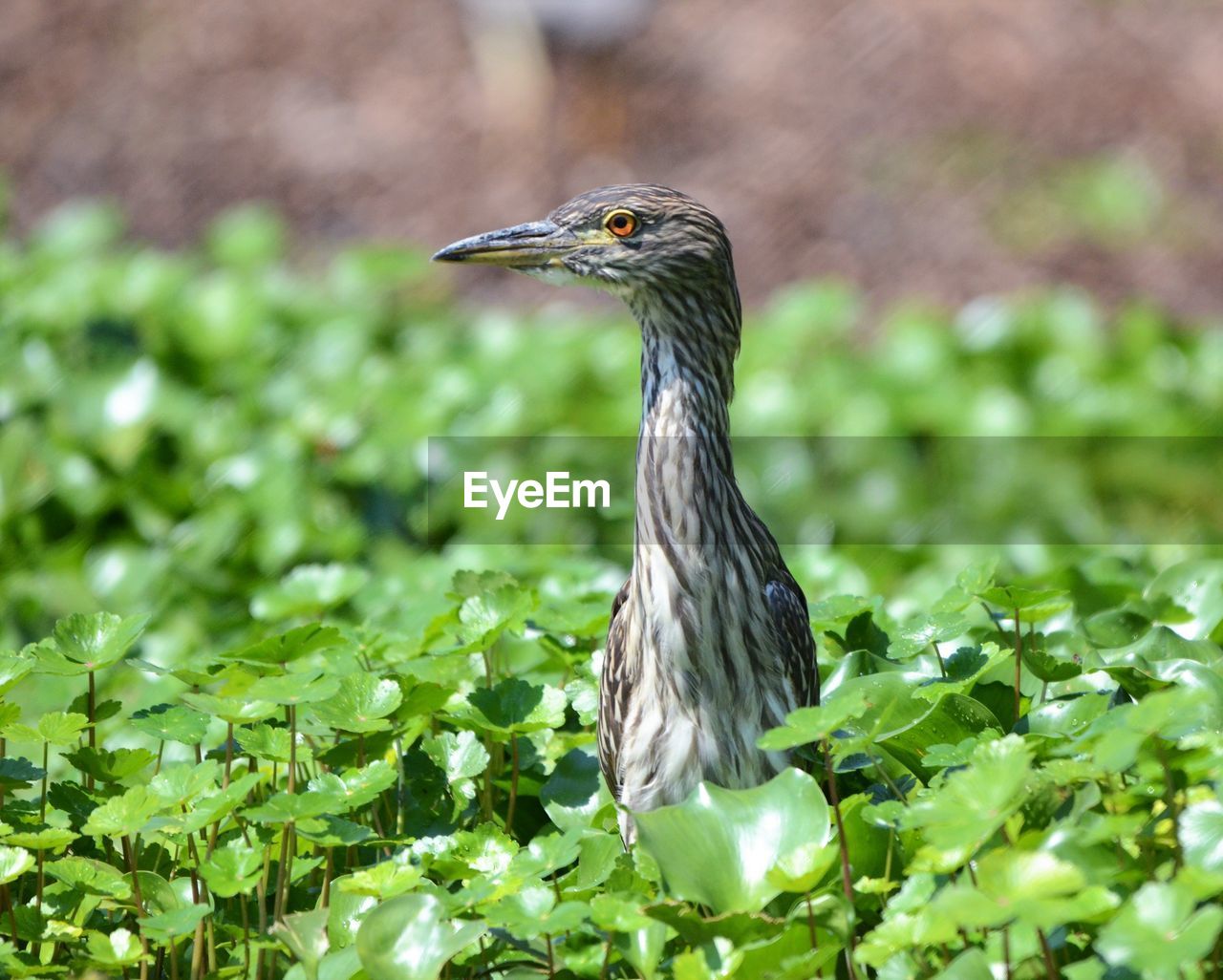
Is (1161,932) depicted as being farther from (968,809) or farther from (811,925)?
(811,925)

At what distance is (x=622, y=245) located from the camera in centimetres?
319

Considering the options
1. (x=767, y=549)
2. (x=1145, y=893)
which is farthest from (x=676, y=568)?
(x=1145, y=893)

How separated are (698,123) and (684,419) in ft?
19.7

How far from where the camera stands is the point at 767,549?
303 cm

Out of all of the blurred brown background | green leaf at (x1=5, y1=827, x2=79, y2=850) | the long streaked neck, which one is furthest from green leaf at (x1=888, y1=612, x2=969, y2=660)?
the blurred brown background

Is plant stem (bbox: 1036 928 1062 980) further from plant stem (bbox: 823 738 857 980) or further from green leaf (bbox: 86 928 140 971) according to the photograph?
green leaf (bbox: 86 928 140 971)

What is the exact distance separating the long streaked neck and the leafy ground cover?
34 centimetres

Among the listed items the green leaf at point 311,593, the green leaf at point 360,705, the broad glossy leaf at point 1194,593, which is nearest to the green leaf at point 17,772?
the green leaf at point 360,705

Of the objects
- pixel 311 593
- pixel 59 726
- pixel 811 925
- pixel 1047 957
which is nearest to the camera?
pixel 1047 957

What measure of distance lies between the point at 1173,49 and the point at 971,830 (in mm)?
8242

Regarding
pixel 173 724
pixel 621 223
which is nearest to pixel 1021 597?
pixel 621 223

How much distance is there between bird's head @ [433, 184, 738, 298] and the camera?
3127mm

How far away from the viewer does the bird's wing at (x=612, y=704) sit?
2934 millimetres

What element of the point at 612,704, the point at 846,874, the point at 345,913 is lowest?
the point at 345,913
